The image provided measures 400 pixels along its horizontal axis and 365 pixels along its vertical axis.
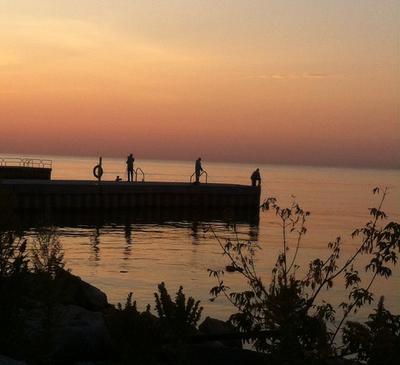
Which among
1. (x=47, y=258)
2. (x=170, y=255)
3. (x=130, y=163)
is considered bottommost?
(x=170, y=255)

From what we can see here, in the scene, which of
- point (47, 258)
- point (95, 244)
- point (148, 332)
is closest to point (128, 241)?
point (95, 244)

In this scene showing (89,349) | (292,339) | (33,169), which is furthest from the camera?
(33,169)

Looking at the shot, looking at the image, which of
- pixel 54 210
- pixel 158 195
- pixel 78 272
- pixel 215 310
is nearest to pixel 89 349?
pixel 215 310

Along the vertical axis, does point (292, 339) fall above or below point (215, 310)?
above

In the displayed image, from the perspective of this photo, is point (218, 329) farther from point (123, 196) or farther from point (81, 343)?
point (123, 196)

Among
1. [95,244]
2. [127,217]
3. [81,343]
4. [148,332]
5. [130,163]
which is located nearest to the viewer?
[148,332]

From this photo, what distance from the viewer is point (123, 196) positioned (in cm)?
5419

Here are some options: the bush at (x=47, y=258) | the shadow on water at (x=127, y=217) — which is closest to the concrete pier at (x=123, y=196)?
the shadow on water at (x=127, y=217)

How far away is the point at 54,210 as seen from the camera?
4991 centimetres

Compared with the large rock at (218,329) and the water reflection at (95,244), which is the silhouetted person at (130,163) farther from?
the large rock at (218,329)

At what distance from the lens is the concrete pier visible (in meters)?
48.7

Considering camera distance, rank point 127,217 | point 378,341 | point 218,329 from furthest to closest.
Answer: point 127,217
point 218,329
point 378,341

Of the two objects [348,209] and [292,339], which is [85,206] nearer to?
[348,209]

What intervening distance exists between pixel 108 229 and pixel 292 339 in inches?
1534
